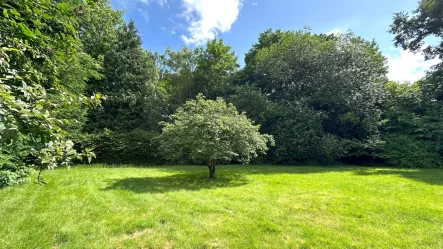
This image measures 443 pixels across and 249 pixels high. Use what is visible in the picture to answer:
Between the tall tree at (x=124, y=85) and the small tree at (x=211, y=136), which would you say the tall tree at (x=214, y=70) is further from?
the small tree at (x=211, y=136)

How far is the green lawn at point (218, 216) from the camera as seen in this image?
132 inches

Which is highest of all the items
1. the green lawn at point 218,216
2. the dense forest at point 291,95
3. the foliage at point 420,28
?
the foliage at point 420,28

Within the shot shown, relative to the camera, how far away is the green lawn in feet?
11.0

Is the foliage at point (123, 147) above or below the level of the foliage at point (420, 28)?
below

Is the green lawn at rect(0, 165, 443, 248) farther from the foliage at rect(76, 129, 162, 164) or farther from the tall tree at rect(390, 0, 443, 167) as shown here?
the tall tree at rect(390, 0, 443, 167)

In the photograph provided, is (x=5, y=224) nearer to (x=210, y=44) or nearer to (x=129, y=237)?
(x=129, y=237)

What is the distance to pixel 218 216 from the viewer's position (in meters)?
4.31

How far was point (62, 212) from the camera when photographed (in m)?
4.33

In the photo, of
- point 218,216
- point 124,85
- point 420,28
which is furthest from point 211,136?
point 420,28

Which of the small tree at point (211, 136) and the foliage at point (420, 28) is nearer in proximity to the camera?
the small tree at point (211, 136)

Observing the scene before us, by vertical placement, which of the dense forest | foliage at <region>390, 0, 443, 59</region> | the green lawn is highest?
foliage at <region>390, 0, 443, 59</region>

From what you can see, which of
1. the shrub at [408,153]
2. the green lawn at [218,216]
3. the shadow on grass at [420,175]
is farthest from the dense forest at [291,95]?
the green lawn at [218,216]

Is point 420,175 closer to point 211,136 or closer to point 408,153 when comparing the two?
point 408,153

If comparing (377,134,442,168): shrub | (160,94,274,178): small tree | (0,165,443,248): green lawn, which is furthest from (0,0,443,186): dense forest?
(0,165,443,248): green lawn
